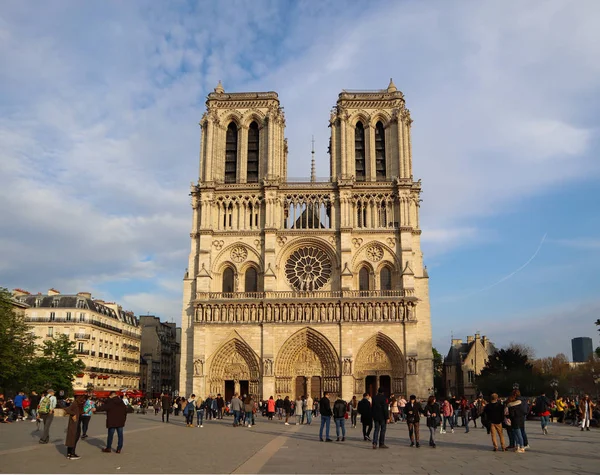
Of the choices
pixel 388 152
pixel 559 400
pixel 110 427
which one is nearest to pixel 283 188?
pixel 388 152

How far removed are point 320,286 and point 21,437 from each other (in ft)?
89.6

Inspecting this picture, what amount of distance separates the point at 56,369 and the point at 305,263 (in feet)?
56.6

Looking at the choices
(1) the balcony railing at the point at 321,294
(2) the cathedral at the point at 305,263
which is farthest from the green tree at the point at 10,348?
(1) the balcony railing at the point at 321,294

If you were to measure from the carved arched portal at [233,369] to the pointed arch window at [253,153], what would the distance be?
39.3 feet

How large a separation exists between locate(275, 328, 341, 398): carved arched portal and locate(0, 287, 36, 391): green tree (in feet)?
49.2

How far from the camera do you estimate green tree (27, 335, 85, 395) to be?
37.8 m

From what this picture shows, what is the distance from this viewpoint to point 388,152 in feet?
145

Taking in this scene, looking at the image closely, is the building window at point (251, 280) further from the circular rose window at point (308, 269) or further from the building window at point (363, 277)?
the building window at point (363, 277)

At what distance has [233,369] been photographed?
40.7m

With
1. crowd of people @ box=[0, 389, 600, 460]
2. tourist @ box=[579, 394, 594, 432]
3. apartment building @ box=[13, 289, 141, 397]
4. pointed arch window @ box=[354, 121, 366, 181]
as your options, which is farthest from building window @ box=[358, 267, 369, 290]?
tourist @ box=[579, 394, 594, 432]

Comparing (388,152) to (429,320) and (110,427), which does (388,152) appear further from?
(110,427)

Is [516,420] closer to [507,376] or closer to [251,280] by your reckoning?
[251,280]

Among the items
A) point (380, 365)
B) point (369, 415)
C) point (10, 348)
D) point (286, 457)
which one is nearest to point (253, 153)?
point (380, 365)

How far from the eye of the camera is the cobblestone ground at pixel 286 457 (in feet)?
34.3
